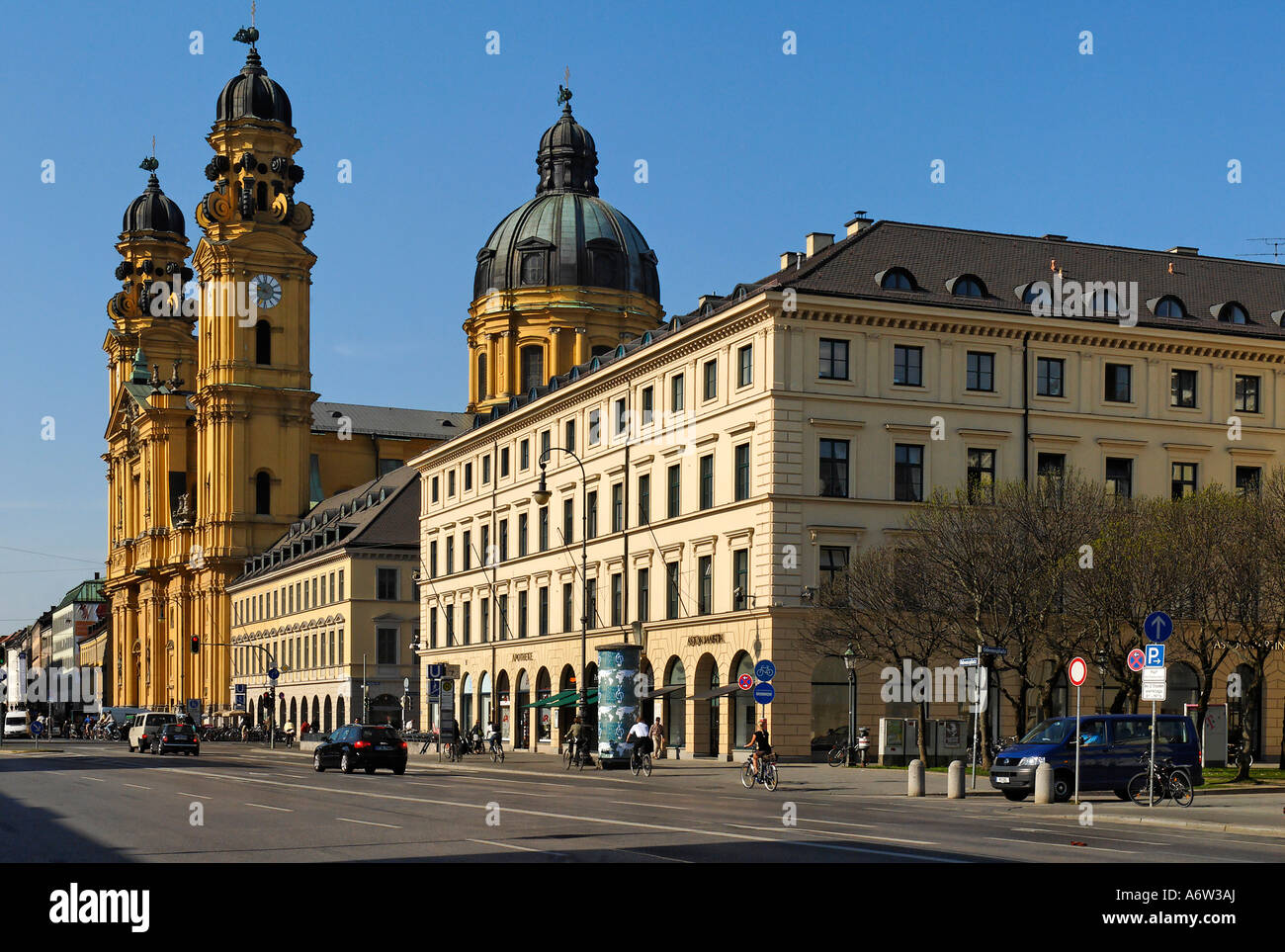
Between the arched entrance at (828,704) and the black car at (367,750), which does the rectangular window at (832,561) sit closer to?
the arched entrance at (828,704)

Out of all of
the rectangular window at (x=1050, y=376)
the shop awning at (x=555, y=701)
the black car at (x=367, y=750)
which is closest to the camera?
the black car at (x=367, y=750)

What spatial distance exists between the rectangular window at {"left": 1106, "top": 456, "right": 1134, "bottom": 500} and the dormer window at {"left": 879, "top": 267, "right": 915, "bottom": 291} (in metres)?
9.71

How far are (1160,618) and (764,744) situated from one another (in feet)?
44.9

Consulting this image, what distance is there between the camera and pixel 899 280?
5972cm

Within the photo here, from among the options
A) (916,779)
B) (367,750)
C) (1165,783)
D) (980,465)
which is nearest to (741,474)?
(980,465)

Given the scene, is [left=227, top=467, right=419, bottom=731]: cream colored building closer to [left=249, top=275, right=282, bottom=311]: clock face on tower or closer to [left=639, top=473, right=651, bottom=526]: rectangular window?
[left=249, top=275, right=282, bottom=311]: clock face on tower

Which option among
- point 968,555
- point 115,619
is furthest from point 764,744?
point 115,619

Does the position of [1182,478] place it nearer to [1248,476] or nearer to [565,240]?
[1248,476]

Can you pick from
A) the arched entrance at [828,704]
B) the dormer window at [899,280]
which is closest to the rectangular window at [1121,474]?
the dormer window at [899,280]

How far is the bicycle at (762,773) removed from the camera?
4094 centimetres

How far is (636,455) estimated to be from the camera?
66.8 meters

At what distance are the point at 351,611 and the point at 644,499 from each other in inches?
1660

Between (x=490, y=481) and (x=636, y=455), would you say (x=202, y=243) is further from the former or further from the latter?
(x=636, y=455)

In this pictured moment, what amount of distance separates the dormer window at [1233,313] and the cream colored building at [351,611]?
167 ft
